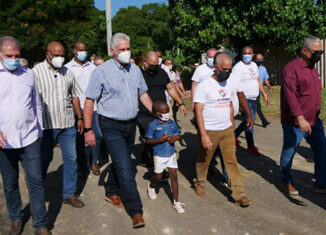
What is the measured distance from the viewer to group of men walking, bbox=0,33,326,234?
3.63 meters

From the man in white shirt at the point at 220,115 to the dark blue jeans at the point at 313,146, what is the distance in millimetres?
772

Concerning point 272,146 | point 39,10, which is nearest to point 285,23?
point 272,146

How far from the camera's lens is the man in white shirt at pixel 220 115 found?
14.4 ft

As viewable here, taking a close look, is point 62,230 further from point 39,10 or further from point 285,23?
point 39,10

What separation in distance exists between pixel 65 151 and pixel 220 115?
1.93m

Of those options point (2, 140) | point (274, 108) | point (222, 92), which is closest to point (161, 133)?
point (222, 92)

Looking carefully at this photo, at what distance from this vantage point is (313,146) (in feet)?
16.1

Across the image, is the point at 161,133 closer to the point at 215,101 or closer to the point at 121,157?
the point at 121,157

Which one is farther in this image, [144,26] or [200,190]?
[144,26]

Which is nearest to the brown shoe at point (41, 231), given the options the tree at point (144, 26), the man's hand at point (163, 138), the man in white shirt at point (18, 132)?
the man in white shirt at point (18, 132)

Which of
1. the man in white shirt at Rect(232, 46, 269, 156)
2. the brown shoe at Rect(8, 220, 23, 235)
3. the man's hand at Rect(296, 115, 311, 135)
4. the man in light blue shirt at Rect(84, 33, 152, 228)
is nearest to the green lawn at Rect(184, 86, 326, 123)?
the man in white shirt at Rect(232, 46, 269, 156)

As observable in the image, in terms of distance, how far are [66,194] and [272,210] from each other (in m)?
2.52

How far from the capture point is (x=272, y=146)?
7355 mm

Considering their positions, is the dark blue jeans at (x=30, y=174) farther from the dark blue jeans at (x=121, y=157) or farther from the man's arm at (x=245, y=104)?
the man's arm at (x=245, y=104)
